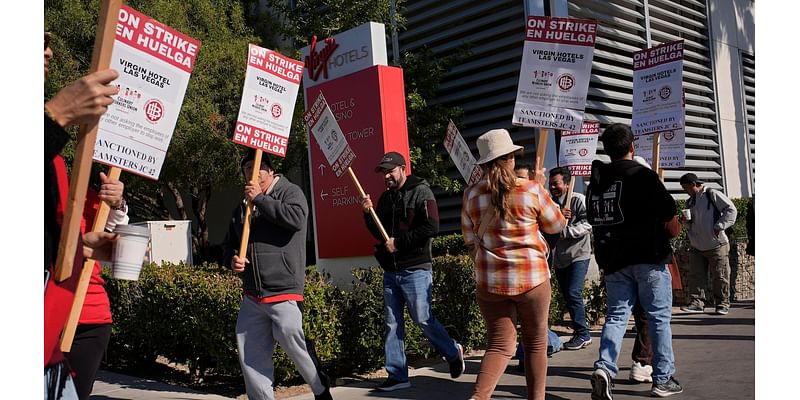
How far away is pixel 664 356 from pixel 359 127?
15.9 feet

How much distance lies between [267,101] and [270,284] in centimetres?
142

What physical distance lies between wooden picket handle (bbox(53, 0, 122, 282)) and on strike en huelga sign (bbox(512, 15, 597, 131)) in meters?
4.32

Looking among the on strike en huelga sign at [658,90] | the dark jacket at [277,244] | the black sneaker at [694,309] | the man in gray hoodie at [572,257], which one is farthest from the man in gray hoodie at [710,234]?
the dark jacket at [277,244]

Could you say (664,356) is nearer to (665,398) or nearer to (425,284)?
(665,398)

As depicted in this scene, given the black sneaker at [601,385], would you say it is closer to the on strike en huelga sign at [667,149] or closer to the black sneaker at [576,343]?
the black sneaker at [576,343]

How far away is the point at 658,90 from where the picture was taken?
28.6 feet

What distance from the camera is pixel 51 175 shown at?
251cm

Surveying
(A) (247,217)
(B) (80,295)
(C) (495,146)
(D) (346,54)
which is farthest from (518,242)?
(D) (346,54)

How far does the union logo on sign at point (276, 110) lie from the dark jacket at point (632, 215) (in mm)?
2561

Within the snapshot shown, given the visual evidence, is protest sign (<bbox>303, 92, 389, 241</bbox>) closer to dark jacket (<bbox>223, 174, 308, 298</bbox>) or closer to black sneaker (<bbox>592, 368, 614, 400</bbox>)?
dark jacket (<bbox>223, 174, 308, 298</bbox>)

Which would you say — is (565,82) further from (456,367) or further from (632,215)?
(456,367)

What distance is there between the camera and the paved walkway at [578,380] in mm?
6164

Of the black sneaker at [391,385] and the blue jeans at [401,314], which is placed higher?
the blue jeans at [401,314]

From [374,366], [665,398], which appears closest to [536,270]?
[665,398]
